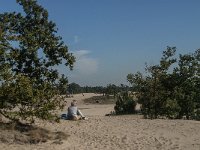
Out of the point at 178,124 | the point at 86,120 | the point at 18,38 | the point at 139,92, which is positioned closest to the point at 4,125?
the point at 18,38

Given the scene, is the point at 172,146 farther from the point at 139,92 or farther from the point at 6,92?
the point at 139,92

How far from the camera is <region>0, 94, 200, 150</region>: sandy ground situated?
16144 mm

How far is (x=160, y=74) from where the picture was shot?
2836 cm

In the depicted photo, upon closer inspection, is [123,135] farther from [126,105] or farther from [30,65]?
[126,105]

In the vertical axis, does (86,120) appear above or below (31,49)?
below

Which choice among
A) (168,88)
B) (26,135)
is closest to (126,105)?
(168,88)

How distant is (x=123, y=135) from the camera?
1822 centimetres

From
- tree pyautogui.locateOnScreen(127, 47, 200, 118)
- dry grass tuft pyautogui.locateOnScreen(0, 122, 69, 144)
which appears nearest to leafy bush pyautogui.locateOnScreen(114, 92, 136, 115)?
tree pyautogui.locateOnScreen(127, 47, 200, 118)

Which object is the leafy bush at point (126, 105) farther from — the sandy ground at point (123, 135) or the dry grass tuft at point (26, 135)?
the dry grass tuft at point (26, 135)

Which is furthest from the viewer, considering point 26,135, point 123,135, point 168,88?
point 168,88

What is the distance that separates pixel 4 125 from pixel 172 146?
251 inches

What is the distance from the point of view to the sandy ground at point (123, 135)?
53.0 feet

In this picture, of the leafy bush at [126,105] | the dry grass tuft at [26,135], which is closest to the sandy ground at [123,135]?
the dry grass tuft at [26,135]

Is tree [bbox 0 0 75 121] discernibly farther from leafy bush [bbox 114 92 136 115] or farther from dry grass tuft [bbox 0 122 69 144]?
leafy bush [bbox 114 92 136 115]
